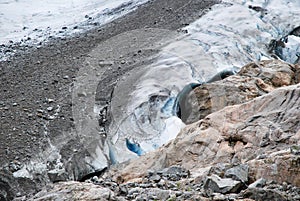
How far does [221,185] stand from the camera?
12.5 feet

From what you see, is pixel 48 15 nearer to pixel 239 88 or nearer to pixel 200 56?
pixel 200 56

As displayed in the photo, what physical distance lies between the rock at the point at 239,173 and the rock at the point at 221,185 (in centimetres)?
10

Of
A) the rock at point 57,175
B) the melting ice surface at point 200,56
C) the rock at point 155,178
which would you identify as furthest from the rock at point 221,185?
the melting ice surface at point 200,56

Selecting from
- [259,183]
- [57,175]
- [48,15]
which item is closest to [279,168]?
[259,183]

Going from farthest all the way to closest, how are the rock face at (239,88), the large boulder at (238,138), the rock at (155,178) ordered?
the rock face at (239,88)
the large boulder at (238,138)
the rock at (155,178)

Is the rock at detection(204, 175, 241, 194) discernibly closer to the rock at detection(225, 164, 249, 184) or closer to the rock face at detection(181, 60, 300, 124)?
the rock at detection(225, 164, 249, 184)

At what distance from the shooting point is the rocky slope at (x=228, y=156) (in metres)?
3.76

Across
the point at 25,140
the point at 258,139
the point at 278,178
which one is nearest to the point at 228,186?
the point at 278,178

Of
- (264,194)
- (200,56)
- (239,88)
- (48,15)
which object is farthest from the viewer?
(48,15)

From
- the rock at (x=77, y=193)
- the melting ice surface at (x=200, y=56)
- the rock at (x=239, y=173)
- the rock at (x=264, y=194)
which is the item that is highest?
the rock at (x=77, y=193)

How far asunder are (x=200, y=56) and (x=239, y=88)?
227cm

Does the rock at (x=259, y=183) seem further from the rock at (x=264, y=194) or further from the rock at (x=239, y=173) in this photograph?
the rock at (x=239, y=173)

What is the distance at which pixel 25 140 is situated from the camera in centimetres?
729

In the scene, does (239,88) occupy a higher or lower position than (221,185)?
lower
